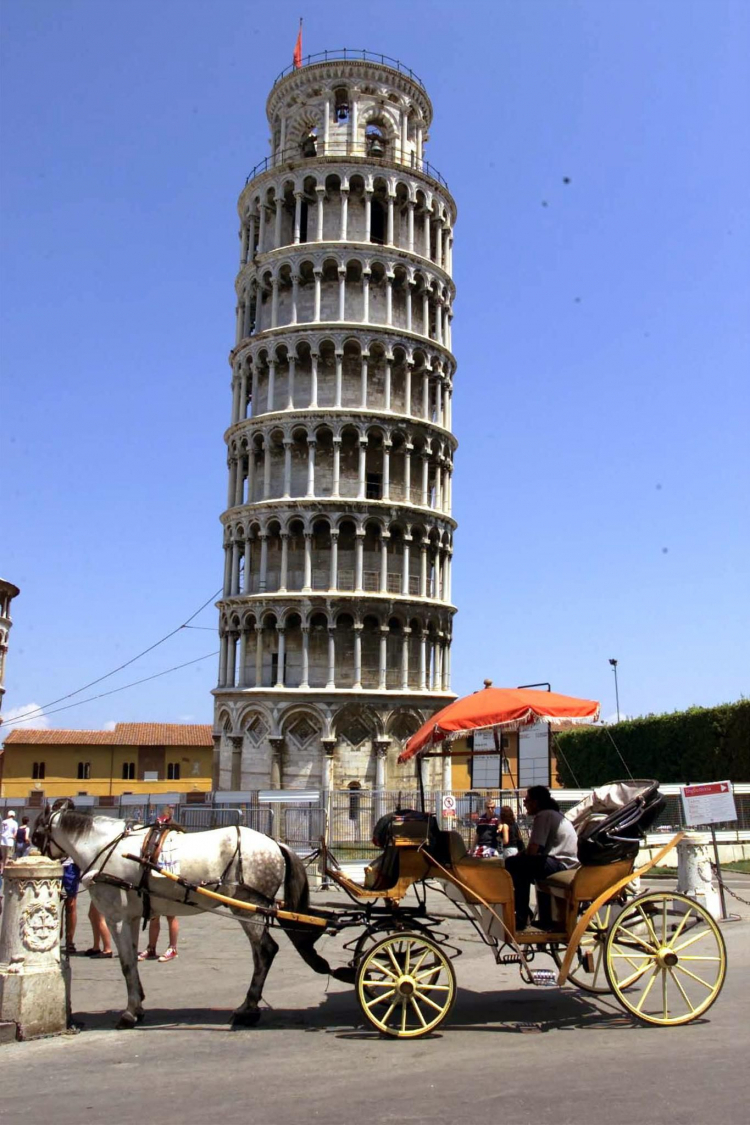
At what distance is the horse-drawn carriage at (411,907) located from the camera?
930 cm

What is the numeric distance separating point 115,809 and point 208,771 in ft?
163

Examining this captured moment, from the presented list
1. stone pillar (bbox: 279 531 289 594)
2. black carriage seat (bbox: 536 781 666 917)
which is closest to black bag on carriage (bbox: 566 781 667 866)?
black carriage seat (bbox: 536 781 666 917)

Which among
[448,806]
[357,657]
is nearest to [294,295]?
[357,657]

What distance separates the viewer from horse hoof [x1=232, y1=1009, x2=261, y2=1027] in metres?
9.73

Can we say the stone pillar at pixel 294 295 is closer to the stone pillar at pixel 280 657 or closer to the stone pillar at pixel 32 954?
the stone pillar at pixel 280 657

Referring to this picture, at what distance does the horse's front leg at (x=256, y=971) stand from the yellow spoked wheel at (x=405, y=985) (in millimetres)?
1221

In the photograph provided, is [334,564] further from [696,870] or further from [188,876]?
[188,876]

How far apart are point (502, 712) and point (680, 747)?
3061 centimetres

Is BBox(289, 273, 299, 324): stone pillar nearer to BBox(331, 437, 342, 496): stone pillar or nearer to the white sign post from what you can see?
BBox(331, 437, 342, 496): stone pillar

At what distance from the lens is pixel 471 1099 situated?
7.21 meters

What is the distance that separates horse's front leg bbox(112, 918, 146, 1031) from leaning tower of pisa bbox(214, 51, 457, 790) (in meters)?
→ 34.2

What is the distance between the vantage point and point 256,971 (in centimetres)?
999

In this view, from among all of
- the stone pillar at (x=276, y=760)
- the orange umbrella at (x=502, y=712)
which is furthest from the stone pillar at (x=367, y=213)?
the orange umbrella at (x=502, y=712)

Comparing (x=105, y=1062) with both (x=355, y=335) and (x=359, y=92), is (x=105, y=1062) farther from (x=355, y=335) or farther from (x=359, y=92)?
(x=359, y=92)
